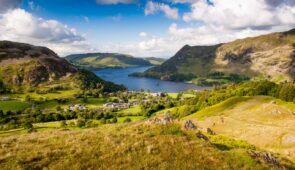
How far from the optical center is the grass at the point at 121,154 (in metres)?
16.4

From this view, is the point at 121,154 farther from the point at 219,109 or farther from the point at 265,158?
the point at 219,109

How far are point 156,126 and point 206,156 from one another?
8182 mm

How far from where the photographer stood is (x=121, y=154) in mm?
18172

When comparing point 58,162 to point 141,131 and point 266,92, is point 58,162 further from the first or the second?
point 266,92

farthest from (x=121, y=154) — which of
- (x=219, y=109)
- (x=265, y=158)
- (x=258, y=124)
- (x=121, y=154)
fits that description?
(x=219, y=109)

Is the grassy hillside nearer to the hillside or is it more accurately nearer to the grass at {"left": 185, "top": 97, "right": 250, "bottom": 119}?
the grass at {"left": 185, "top": 97, "right": 250, "bottom": 119}

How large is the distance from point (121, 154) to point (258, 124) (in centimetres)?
8035

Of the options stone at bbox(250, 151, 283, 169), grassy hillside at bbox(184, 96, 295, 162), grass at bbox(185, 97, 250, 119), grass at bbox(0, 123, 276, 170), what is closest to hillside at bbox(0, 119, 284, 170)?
grass at bbox(0, 123, 276, 170)

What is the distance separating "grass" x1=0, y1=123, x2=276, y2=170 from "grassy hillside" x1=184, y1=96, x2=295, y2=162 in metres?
39.6

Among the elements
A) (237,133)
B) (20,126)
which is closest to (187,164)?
(237,133)

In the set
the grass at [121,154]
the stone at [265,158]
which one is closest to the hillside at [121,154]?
the grass at [121,154]

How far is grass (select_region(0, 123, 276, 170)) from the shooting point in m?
16.4

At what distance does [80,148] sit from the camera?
61.5 ft

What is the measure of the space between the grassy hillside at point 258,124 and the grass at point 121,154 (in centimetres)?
3959
